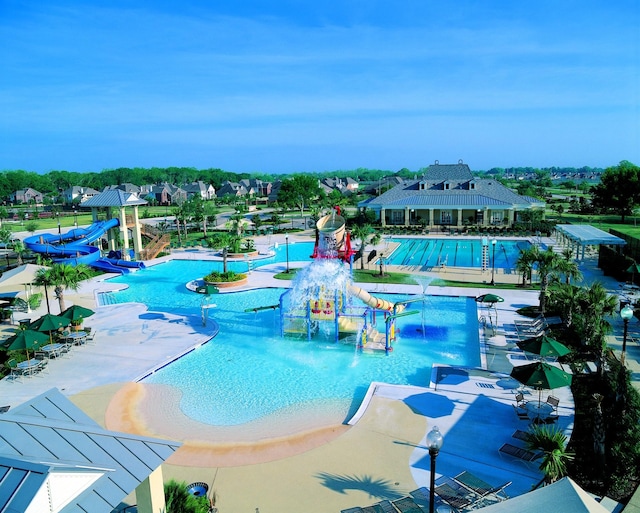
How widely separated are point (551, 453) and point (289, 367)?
1113 centimetres

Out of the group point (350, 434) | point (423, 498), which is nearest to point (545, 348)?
point (350, 434)

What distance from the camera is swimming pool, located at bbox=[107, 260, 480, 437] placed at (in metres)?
16.4

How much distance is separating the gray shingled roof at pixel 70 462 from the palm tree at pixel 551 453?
804cm

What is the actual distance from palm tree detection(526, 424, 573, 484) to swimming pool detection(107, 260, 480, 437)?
585cm

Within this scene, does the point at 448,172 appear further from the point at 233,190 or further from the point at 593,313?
the point at 233,190

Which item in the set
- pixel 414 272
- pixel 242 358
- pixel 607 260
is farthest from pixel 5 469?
pixel 607 260

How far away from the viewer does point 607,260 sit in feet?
108

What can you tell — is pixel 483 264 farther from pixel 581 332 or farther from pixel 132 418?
pixel 132 418

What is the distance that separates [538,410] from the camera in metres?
14.7

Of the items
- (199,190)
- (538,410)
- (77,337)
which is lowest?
(538,410)

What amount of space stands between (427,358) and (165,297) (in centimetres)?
1751

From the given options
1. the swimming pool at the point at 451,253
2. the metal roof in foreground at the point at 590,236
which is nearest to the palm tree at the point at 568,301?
the metal roof in foreground at the point at 590,236

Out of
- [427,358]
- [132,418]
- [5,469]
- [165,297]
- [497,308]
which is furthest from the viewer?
[165,297]

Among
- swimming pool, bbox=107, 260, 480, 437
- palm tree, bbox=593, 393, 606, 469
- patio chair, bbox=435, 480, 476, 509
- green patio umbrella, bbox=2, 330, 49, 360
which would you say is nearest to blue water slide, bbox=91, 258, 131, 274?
swimming pool, bbox=107, 260, 480, 437
